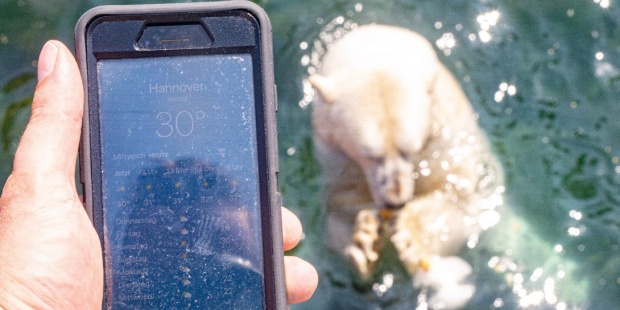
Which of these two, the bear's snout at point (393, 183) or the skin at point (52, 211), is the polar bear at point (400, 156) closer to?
the bear's snout at point (393, 183)

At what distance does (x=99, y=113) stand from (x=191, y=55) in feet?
1.01

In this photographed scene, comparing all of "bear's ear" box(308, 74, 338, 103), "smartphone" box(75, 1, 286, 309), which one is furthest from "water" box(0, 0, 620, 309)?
"smartphone" box(75, 1, 286, 309)

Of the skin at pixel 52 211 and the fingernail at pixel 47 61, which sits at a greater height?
the fingernail at pixel 47 61

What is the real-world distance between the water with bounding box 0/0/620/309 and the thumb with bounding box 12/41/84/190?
1.53 m

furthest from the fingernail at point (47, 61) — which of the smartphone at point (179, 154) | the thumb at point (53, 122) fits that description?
the smartphone at point (179, 154)

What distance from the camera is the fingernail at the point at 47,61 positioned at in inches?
68.9

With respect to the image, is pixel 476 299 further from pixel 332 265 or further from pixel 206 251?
pixel 206 251

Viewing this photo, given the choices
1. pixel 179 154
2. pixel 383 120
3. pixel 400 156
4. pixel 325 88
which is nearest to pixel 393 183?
pixel 400 156

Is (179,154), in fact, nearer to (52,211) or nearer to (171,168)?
(171,168)

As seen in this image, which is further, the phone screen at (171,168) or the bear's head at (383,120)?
the bear's head at (383,120)

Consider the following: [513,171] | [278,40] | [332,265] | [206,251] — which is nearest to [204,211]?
[206,251]

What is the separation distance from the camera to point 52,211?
69.1 inches

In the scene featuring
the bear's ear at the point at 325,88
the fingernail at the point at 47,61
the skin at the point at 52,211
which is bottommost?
the skin at the point at 52,211

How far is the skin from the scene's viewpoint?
5.63 feet
